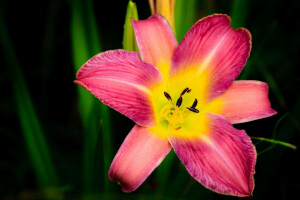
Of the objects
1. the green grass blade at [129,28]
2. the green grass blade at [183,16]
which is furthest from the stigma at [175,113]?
the green grass blade at [183,16]

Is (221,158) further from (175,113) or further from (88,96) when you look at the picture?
(88,96)

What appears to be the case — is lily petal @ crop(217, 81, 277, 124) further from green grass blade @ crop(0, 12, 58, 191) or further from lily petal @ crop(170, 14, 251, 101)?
green grass blade @ crop(0, 12, 58, 191)

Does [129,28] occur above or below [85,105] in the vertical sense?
above

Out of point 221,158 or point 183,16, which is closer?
point 221,158

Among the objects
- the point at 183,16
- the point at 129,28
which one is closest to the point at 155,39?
the point at 129,28

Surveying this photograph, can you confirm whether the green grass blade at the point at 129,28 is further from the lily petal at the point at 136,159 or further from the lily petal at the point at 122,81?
the lily petal at the point at 136,159

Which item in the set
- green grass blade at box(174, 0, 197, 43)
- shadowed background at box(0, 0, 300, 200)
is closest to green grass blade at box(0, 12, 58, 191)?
shadowed background at box(0, 0, 300, 200)

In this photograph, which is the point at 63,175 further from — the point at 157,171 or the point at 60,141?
the point at 157,171

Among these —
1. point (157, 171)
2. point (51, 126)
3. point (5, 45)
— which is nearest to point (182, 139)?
point (157, 171)
